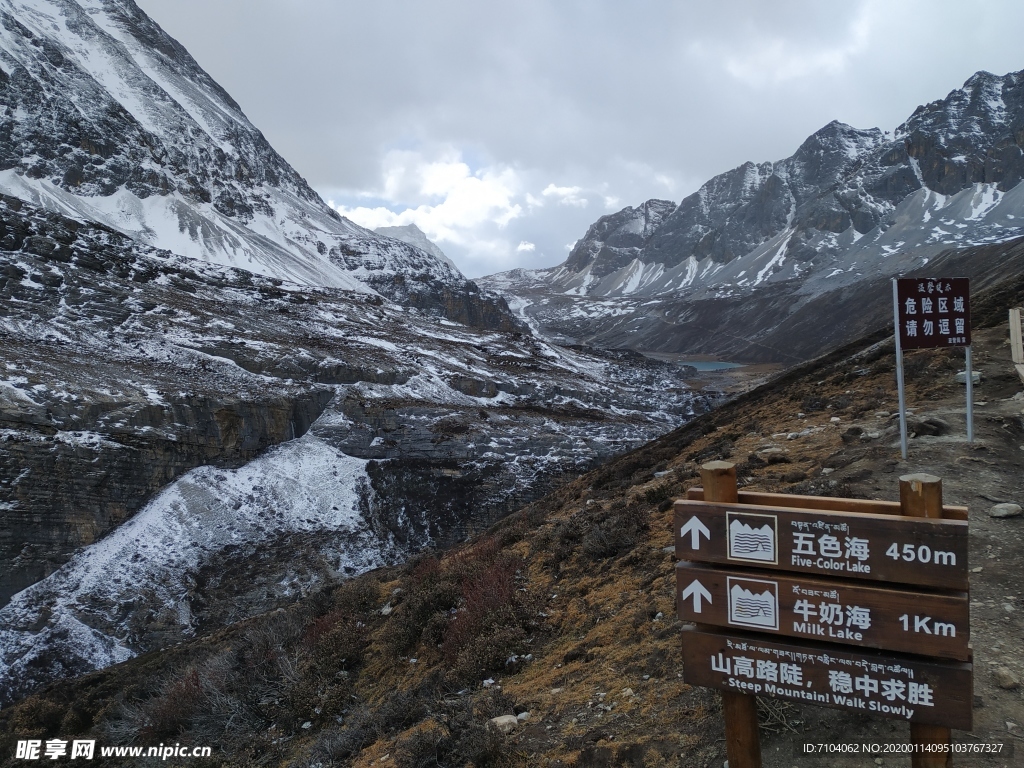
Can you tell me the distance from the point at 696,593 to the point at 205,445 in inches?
909

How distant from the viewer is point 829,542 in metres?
3.03

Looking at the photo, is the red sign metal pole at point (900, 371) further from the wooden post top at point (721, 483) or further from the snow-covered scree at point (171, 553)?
the snow-covered scree at point (171, 553)

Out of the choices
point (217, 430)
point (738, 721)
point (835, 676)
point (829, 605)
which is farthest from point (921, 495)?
point (217, 430)

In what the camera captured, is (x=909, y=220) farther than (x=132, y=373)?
Yes

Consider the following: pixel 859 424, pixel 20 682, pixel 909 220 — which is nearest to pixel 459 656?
pixel 859 424

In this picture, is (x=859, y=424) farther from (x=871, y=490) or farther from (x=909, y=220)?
(x=909, y=220)

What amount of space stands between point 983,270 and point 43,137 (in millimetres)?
102966

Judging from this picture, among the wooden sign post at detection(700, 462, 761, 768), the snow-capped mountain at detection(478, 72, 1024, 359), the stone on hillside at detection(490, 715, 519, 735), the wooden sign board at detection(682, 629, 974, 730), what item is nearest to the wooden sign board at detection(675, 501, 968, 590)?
the wooden sign post at detection(700, 462, 761, 768)

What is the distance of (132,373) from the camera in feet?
78.7

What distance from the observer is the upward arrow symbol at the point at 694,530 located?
3.26 metres

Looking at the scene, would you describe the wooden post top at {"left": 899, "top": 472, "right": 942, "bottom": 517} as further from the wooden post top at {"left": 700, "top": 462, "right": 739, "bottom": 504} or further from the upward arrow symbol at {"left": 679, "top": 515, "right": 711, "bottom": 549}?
the upward arrow symbol at {"left": 679, "top": 515, "right": 711, "bottom": 549}

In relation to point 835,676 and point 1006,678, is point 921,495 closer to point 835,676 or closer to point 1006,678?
point 835,676

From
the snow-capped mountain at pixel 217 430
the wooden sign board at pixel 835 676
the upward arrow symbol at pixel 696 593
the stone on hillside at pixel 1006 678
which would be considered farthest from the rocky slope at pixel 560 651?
the snow-capped mountain at pixel 217 430

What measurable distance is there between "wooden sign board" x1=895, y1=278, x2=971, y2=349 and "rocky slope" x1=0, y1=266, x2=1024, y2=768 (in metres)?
1.62
